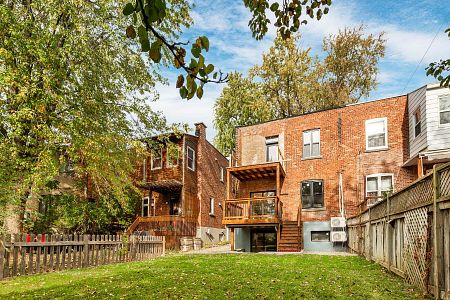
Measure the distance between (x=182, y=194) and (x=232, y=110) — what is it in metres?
15.9

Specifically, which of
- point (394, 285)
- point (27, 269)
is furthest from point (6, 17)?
point (394, 285)

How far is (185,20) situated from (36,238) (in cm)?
1276

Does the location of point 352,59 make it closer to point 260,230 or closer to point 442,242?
point 260,230

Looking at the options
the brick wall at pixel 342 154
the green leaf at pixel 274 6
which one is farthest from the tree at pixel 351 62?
the green leaf at pixel 274 6

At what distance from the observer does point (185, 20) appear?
18938mm

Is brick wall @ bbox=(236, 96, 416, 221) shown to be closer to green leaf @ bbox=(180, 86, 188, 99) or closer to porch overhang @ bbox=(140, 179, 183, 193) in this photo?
porch overhang @ bbox=(140, 179, 183, 193)

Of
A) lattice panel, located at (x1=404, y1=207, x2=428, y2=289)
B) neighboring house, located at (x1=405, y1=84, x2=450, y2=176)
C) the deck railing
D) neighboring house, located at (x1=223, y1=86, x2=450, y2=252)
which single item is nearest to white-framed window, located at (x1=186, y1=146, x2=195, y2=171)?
neighboring house, located at (x1=223, y1=86, x2=450, y2=252)

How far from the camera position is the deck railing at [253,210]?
1928 cm

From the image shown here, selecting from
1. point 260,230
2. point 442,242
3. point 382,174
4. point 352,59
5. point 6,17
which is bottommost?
point 260,230

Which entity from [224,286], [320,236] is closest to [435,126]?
[320,236]

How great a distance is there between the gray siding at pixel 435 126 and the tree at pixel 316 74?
14.9m

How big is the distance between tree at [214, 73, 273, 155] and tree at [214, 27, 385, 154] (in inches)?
58.2

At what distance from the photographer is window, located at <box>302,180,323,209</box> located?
2144 cm

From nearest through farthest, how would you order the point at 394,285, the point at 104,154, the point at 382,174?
the point at 394,285 < the point at 104,154 < the point at 382,174
